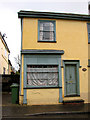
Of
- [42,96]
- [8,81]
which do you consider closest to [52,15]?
[42,96]

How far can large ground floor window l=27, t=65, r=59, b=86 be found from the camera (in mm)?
8094

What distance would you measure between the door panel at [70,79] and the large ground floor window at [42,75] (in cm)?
73

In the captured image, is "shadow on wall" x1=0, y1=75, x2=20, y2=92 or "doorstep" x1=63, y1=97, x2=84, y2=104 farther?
"shadow on wall" x1=0, y1=75, x2=20, y2=92

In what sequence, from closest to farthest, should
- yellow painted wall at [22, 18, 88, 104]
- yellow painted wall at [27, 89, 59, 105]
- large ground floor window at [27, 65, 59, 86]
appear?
yellow painted wall at [27, 89, 59, 105]
large ground floor window at [27, 65, 59, 86]
yellow painted wall at [22, 18, 88, 104]

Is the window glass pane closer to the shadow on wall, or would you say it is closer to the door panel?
the door panel

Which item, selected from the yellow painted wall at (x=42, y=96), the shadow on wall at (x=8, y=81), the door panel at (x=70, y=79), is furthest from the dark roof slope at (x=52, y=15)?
the shadow on wall at (x=8, y=81)

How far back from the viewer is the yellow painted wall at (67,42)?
824 centimetres

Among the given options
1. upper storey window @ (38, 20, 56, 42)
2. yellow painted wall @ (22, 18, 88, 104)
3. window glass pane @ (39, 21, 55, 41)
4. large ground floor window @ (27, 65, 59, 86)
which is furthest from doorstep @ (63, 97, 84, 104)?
window glass pane @ (39, 21, 55, 41)

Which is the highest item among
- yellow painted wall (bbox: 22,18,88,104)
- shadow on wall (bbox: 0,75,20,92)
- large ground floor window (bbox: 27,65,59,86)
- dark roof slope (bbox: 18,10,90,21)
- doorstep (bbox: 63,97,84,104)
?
dark roof slope (bbox: 18,10,90,21)

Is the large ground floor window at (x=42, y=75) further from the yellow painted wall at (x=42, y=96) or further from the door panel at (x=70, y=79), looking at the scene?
the door panel at (x=70, y=79)

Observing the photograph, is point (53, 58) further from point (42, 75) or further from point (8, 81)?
point (8, 81)

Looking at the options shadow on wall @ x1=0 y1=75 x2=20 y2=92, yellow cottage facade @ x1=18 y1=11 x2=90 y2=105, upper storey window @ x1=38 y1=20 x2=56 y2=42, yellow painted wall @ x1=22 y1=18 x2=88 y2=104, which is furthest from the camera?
shadow on wall @ x1=0 y1=75 x2=20 y2=92

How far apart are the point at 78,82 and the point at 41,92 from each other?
8.19 feet

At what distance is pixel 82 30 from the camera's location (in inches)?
350
